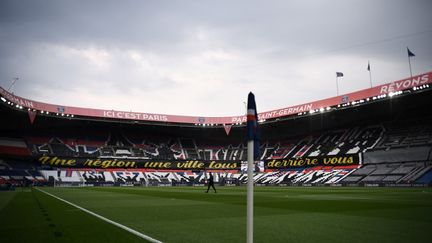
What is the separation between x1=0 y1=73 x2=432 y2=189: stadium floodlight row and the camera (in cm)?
4388

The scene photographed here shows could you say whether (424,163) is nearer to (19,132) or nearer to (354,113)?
(354,113)

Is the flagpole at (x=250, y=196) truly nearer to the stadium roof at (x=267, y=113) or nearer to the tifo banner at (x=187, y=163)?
the stadium roof at (x=267, y=113)

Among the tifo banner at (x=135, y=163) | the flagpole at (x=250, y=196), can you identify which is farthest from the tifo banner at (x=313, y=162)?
the flagpole at (x=250, y=196)

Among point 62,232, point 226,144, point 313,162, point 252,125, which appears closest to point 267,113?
point 313,162

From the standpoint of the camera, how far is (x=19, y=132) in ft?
187

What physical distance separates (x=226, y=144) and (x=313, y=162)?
24694mm

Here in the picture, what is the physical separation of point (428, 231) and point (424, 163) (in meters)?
39.2

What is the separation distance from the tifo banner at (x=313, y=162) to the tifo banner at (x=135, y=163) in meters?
8.40

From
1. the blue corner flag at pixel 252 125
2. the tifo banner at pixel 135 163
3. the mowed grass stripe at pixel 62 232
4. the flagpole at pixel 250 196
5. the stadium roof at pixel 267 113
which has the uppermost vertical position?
the stadium roof at pixel 267 113

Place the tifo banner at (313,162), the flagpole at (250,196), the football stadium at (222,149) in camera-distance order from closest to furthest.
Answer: the flagpole at (250,196) < the football stadium at (222,149) < the tifo banner at (313,162)

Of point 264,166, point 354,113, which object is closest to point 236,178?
point 264,166

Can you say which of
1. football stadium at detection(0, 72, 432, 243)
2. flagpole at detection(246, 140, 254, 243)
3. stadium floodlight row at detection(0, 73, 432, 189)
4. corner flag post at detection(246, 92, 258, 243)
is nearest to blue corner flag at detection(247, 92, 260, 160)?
corner flag post at detection(246, 92, 258, 243)

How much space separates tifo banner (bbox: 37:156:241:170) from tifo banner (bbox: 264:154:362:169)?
8401mm

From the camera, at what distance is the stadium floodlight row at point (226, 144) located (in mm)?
43875
